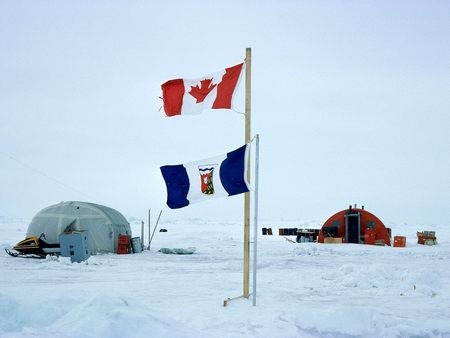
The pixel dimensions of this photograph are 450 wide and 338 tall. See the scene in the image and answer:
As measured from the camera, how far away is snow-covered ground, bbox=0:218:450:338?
7261mm

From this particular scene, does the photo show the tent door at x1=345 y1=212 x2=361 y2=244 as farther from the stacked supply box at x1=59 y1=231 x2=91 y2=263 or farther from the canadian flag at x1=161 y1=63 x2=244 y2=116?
the canadian flag at x1=161 y1=63 x2=244 y2=116

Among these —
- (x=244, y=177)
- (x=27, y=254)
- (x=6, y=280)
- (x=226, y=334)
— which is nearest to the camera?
(x=226, y=334)

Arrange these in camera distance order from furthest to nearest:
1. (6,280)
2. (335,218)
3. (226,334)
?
1. (335,218)
2. (6,280)
3. (226,334)

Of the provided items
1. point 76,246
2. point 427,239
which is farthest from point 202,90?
point 427,239

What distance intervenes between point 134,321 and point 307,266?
13301mm

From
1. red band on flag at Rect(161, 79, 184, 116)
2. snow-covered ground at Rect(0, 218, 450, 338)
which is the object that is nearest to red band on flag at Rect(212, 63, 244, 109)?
red band on flag at Rect(161, 79, 184, 116)

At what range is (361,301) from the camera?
36.8ft

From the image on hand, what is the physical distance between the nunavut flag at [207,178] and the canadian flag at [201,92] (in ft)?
4.42

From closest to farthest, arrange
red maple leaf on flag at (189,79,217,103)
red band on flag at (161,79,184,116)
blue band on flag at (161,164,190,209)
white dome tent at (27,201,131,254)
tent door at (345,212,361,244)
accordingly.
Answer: blue band on flag at (161,164,190,209)
red maple leaf on flag at (189,79,217,103)
red band on flag at (161,79,184,116)
white dome tent at (27,201,131,254)
tent door at (345,212,361,244)

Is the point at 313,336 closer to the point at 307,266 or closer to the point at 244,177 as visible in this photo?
the point at 244,177

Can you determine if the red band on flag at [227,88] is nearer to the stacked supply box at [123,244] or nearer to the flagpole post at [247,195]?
the flagpole post at [247,195]

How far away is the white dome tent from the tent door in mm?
17401

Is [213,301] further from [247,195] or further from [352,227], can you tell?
[352,227]

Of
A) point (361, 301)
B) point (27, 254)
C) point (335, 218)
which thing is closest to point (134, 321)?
point (361, 301)
